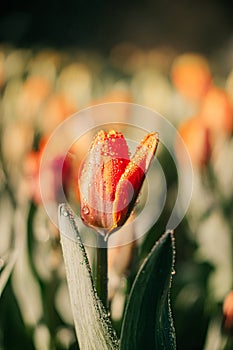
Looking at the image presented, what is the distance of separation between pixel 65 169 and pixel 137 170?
33 centimetres

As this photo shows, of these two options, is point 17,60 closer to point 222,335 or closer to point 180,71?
point 180,71

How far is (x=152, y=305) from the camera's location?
1.60 feet

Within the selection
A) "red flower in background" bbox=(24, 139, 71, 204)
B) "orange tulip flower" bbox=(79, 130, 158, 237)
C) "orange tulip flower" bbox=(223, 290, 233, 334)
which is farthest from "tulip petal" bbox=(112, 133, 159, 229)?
"red flower in background" bbox=(24, 139, 71, 204)

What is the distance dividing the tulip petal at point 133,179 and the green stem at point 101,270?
0.10 feet

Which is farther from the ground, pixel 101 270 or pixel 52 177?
pixel 52 177

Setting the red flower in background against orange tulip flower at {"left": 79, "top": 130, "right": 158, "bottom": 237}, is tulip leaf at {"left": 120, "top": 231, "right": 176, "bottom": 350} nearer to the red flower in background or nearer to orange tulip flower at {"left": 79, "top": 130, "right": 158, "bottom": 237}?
orange tulip flower at {"left": 79, "top": 130, "right": 158, "bottom": 237}

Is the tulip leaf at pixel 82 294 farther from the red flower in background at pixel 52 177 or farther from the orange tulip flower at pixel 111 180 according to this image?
the red flower in background at pixel 52 177

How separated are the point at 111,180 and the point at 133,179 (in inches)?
0.7

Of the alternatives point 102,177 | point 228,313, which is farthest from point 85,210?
point 228,313

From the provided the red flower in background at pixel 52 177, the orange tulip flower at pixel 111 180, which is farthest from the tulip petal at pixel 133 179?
the red flower in background at pixel 52 177

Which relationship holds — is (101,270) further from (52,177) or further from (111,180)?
Answer: (52,177)

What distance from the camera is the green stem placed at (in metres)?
0.52

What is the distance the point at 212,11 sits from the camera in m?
3.45

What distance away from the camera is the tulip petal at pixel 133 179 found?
482 millimetres
